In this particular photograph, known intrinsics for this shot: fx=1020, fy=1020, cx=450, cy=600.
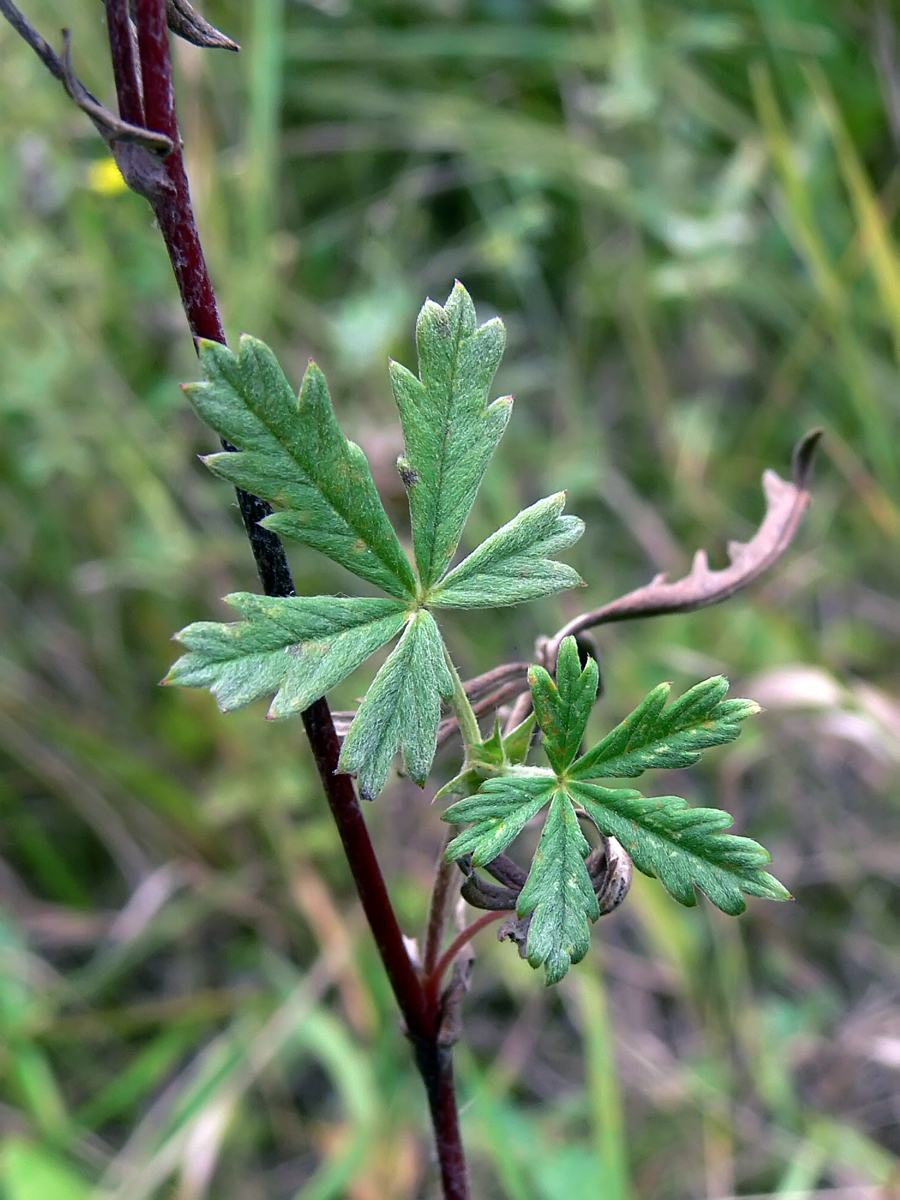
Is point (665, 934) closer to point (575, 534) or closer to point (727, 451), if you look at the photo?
point (727, 451)

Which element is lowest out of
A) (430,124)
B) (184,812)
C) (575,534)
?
(184,812)

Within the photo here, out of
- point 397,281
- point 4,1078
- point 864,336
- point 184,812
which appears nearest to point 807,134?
point 864,336

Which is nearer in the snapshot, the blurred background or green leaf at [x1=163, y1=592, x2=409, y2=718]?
green leaf at [x1=163, y1=592, x2=409, y2=718]

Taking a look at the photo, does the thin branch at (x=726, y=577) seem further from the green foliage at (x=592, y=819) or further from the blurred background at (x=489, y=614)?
the blurred background at (x=489, y=614)

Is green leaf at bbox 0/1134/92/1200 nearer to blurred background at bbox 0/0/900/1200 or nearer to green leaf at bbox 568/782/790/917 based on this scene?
blurred background at bbox 0/0/900/1200

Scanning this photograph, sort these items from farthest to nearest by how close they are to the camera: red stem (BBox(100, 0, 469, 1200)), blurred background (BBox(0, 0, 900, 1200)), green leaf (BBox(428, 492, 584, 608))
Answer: blurred background (BBox(0, 0, 900, 1200))
green leaf (BBox(428, 492, 584, 608))
red stem (BBox(100, 0, 469, 1200))

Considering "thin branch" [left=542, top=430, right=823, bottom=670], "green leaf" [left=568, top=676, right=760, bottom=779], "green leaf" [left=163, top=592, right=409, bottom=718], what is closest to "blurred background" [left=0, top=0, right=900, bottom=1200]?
"thin branch" [left=542, top=430, right=823, bottom=670]

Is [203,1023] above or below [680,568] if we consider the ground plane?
below
